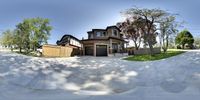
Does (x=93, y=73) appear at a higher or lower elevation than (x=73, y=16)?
lower

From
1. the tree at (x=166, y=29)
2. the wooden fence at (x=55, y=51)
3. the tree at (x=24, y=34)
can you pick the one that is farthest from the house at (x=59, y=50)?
the tree at (x=166, y=29)

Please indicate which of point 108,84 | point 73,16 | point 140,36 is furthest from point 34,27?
point 140,36

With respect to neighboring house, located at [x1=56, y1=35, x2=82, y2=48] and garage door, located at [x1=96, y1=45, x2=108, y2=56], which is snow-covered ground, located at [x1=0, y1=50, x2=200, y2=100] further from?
neighboring house, located at [x1=56, y1=35, x2=82, y2=48]

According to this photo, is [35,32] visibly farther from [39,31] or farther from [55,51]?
[55,51]

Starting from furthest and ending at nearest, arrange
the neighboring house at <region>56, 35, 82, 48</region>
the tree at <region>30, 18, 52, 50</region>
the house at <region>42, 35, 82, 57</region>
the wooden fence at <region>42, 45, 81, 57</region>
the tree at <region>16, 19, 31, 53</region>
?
the neighboring house at <region>56, 35, 82, 48</region>
the house at <region>42, 35, 82, 57</region>
the wooden fence at <region>42, 45, 81, 57</region>
the tree at <region>16, 19, 31, 53</region>
the tree at <region>30, 18, 52, 50</region>

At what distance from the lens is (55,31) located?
42.0 feet

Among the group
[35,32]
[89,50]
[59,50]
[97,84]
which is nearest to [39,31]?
[35,32]

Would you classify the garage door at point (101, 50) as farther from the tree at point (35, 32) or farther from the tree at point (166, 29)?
the tree at point (35, 32)

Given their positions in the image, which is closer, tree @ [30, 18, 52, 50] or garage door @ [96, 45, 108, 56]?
tree @ [30, 18, 52, 50]

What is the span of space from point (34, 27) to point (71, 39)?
38.9ft

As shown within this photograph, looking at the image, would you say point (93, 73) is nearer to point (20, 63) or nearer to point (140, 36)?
point (20, 63)

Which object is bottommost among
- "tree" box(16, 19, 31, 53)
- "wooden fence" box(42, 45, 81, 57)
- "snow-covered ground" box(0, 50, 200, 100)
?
"snow-covered ground" box(0, 50, 200, 100)

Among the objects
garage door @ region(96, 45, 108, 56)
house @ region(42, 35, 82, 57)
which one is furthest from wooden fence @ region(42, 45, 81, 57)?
garage door @ region(96, 45, 108, 56)

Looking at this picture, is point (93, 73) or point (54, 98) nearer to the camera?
point (54, 98)
